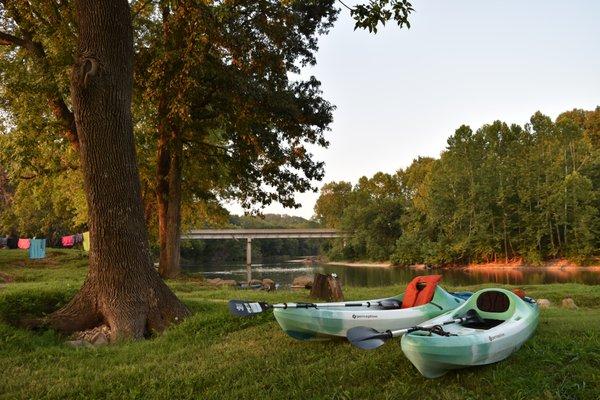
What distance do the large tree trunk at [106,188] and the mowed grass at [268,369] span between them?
84cm

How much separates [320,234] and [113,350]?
73900mm

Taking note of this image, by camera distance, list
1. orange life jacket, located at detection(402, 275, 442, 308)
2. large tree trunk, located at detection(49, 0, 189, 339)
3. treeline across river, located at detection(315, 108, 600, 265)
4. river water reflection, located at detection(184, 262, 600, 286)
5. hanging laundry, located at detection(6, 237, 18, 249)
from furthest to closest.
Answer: treeline across river, located at detection(315, 108, 600, 265) < hanging laundry, located at detection(6, 237, 18, 249) < river water reflection, located at detection(184, 262, 600, 286) < large tree trunk, located at detection(49, 0, 189, 339) < orange life jacket, located at detection(402, 275, 442, 308)

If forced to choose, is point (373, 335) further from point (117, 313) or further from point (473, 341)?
point (117, 313)

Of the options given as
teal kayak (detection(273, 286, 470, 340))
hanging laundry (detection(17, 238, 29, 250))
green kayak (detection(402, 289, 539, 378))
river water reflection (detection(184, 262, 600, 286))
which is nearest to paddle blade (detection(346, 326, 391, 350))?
green kayak (detection(402, 289, 539, 378))

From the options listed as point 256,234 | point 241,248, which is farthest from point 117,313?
point 241,248

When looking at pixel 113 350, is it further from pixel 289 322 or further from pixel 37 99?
pixel 37 99

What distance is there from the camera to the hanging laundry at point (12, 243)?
41750 millimetres

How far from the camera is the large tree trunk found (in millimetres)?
9266

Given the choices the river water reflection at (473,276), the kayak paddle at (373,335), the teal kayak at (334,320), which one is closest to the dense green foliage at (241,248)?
the river water reflection at (473,276)

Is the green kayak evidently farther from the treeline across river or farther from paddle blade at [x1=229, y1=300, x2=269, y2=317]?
the treeline across river

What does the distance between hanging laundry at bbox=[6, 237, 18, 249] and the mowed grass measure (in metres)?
38.5

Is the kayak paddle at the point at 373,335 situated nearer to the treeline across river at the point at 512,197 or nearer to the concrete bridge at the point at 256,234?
the treeline across river at the point at 512,197

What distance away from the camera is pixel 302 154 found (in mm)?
18859

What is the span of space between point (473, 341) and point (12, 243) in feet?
148
